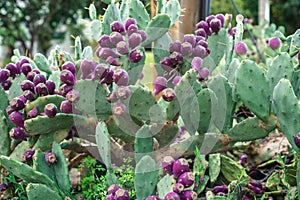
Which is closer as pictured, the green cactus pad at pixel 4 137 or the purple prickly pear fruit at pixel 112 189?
the purple prickly pear fruit at pixel 112 189

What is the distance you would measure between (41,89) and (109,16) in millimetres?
294

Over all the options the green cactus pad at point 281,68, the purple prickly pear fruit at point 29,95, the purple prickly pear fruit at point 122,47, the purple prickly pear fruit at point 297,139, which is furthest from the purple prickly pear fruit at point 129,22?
the purple prickly pear fruit at point 297,139

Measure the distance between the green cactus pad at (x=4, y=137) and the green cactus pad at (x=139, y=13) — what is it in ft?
1.59

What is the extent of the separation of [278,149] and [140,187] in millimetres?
830

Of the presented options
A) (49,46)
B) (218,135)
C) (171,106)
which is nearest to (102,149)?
(171,106)

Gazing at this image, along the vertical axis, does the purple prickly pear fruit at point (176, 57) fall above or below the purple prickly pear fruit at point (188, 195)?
above

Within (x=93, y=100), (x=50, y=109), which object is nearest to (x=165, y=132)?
(x=93, y=100)

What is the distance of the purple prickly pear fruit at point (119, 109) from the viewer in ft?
4.51

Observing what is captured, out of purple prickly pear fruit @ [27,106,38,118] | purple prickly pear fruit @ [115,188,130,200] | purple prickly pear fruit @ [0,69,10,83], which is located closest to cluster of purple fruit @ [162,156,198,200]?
purple prickly pear fruit @ [115,188,130,200]

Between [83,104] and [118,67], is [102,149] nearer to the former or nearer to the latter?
[83,104]

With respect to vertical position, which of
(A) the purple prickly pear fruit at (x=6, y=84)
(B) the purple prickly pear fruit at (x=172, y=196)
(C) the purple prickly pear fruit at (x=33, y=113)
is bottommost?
(B) the purple prickly pear fruit at (x=172, y=196)

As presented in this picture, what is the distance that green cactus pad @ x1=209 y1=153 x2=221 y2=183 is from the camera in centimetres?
165

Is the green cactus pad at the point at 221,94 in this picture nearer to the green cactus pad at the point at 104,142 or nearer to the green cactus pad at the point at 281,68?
the green cactus pad at the point at 281,68

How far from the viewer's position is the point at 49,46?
325 inches
